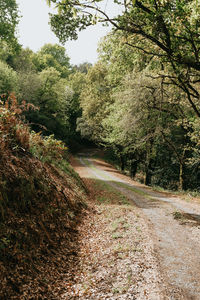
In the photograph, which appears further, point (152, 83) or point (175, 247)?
point (152, 83)

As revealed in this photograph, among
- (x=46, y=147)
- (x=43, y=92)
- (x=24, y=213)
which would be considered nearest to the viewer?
(x=24, y=213)

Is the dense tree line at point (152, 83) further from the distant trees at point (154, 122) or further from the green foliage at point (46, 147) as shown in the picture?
the green foliage at point (46, 147)

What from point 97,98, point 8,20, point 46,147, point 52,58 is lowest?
point 46,147

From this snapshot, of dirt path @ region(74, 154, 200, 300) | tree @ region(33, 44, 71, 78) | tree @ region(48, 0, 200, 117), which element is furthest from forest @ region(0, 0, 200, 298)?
tree @ region(33, 44, 71, 78)

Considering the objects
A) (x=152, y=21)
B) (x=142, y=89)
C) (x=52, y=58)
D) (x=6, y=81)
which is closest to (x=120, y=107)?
(x=142, y=89)

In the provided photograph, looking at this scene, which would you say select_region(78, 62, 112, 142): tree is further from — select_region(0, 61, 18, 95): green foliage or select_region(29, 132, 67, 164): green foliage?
select_region(29, 132, 67, 164): green foliage

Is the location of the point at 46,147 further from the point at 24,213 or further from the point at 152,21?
the point at 152,21

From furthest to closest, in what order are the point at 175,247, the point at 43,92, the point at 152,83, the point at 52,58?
the point at 52,58 < the point at 43,92 < the point at 152,83 < the point at 175,247

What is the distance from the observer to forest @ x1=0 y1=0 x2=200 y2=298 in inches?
227

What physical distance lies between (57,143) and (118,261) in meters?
6.79

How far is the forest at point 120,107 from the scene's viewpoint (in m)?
5.75

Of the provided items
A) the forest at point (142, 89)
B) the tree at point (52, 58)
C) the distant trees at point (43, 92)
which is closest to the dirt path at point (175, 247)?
the forest at point (142, 89)

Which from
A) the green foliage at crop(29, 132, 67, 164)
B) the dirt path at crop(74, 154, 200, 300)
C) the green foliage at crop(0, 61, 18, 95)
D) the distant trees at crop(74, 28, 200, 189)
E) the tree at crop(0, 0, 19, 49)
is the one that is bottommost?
the dirt path at crop(74, 154, 200, 300)

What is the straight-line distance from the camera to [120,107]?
20031 millimetres
